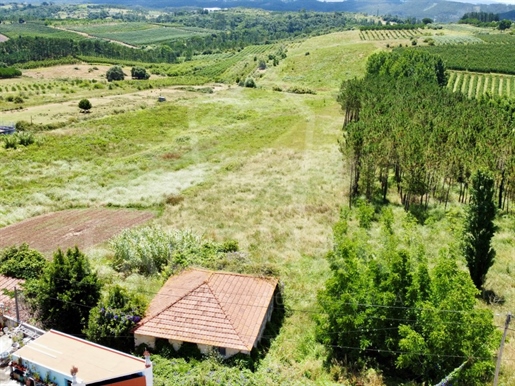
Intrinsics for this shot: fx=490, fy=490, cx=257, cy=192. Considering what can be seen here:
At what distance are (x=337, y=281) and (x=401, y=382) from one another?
435 centimetres

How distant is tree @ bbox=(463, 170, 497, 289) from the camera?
24234 mm

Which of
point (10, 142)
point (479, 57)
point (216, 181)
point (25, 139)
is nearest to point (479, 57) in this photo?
point (479, 57)

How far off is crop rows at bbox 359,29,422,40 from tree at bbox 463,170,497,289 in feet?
401

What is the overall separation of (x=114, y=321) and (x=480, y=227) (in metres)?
17.8

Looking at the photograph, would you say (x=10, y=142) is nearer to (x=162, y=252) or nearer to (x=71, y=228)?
(x=71, y=228)

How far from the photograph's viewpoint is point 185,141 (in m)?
58.9

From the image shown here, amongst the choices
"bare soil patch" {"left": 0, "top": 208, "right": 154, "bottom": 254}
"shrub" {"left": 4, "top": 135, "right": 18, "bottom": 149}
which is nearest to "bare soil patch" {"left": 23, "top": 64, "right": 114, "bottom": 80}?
"shrub" {"left": 4, "top": 135, "right": 18, "bottom": 149}

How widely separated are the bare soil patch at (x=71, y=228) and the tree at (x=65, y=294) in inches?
334

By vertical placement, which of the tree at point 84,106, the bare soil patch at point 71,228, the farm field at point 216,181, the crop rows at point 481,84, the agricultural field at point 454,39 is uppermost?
the agricultural field at point 454,39

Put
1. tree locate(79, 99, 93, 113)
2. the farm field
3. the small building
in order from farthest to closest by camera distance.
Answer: tree locate(79, 99, 93, 113) → the farm field → the small building

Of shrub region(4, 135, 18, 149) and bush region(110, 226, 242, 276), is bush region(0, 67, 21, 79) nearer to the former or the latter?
shrub region(4, 135, 18, 149)

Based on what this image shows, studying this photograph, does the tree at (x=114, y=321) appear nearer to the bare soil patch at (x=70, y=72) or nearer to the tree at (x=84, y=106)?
the tree at (x=84, y=106)

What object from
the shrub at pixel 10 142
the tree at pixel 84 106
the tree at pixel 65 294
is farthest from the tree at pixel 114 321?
the tree at pixel 84 106

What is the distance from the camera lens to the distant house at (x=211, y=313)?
19125 millimetres
